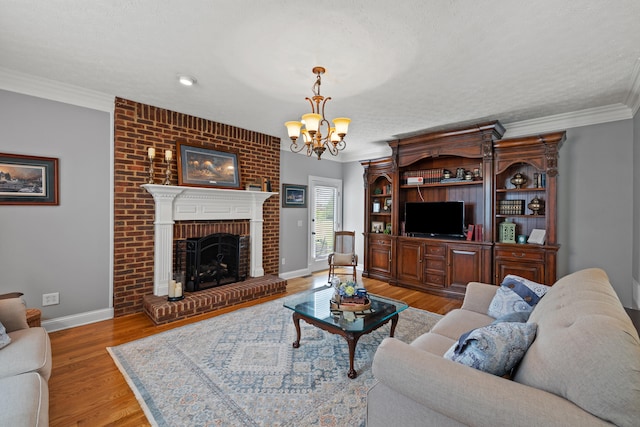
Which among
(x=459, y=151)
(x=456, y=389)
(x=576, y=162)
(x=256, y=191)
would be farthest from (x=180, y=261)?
(x=576, y=162)

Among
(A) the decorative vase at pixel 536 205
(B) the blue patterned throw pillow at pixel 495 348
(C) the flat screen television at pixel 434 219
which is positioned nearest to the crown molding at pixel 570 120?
(A) the decorative vase at pixel 536 205

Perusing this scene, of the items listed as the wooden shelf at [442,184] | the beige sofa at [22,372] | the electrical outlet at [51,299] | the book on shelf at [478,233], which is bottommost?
the electrical outlet at [51,299]

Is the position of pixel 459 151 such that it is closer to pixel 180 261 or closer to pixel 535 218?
pixel 535 218

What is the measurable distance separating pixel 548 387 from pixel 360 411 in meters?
1.21

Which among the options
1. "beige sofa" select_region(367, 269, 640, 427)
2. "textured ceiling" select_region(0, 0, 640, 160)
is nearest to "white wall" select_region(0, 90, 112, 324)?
"textured ceiling" select_region(0, 0, 640, 160)

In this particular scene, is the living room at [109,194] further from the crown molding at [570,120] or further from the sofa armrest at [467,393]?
the sofa armrest at [467,393]

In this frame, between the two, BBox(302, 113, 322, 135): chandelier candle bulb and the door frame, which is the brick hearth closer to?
the door frame

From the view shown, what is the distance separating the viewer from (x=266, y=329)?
10.2 ft

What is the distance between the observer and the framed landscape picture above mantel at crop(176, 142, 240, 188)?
3873 millimetres

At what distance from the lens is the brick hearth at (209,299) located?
10.7 ft

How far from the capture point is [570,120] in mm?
3721

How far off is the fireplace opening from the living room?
433mm

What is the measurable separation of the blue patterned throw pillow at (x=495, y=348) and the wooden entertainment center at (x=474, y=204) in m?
3.03

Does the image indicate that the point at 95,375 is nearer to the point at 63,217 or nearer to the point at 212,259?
the point at 63,217
